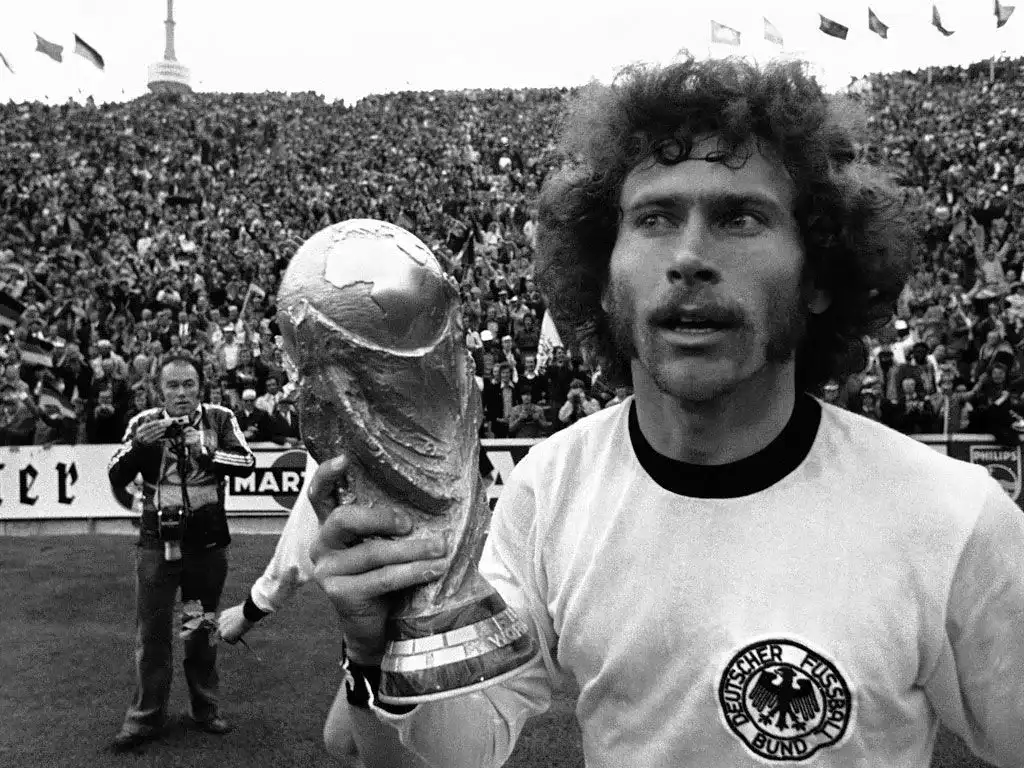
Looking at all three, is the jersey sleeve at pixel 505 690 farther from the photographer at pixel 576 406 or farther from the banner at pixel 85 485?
the banner at pixel 85 485

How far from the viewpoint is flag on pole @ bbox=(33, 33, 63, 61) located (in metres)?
30.7

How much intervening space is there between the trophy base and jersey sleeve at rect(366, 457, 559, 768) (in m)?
0.08

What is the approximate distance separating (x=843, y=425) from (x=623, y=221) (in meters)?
0.53

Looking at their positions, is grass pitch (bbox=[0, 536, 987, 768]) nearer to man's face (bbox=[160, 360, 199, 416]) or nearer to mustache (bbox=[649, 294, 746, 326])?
man's face (bbox=[160, 360, 199, 416])

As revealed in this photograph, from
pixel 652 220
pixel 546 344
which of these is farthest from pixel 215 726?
pixel 546 344

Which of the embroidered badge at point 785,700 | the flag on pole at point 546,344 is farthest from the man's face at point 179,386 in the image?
the flag on pole at point 546,344

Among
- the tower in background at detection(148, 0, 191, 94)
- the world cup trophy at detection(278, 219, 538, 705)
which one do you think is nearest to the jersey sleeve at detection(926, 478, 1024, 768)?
the world cup trophy at detection(278, 219, 538, 705)

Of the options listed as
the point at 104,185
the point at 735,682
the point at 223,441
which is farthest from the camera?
the point at 104,185

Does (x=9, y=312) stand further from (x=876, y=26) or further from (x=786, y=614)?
(x=876, y=26)

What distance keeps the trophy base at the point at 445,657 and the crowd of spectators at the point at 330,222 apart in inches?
37.1

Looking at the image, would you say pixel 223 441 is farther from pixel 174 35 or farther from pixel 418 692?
pixel 174 35

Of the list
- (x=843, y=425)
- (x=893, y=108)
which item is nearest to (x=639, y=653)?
(x=843, y=425)

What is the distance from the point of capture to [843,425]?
178 cm

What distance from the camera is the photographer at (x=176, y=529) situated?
5.04 m
